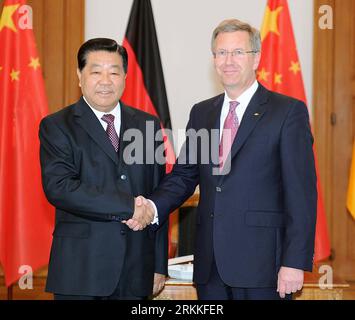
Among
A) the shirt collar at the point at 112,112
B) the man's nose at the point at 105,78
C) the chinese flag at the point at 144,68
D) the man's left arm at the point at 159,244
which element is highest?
the chinese flag at the point at 144,68

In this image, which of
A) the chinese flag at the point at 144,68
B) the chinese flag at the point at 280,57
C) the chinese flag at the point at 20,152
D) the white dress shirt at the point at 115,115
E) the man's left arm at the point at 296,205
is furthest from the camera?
the chinese flag at the point at 144,68

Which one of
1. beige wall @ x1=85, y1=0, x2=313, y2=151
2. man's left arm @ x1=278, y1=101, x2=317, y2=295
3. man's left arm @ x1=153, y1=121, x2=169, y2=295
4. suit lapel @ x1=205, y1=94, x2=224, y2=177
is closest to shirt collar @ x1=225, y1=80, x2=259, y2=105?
suit lapel @ x1=205, y1=94, x2=224, y2=177

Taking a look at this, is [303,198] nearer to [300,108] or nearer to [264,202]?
[264,202]

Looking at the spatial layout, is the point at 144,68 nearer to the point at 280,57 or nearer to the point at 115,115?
the point at 280,57

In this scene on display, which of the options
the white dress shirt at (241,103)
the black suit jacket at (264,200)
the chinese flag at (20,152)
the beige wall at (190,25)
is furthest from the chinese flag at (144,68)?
the black suit jacket at (264,200)

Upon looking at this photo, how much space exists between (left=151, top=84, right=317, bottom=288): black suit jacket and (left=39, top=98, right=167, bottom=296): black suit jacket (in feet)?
1.06

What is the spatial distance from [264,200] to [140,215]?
509 millimetres

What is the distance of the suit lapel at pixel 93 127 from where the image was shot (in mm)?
2434

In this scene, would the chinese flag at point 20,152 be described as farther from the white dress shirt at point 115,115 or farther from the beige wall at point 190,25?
the white dress shirt at point 115,115

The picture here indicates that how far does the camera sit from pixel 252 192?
7.76 ft

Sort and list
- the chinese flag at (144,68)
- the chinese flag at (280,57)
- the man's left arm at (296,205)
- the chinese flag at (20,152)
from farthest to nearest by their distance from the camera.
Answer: the chinese flag at (144,68)
the chinese flag at (280,57)
the chinese flag at (20,152)
the man's left arm at (296,205)

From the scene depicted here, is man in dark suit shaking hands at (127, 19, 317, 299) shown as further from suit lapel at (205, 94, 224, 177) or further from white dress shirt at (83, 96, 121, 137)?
white dress shirt at (83, 96, 121, 137)

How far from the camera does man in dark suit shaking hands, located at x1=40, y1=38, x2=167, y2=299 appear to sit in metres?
2.38

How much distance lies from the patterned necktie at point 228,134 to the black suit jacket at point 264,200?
4 centimetres
